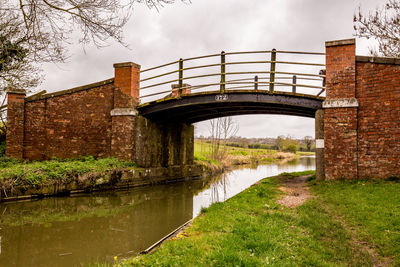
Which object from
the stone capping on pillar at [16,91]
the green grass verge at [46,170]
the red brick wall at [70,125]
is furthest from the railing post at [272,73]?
the stone capping on pillar at [16,91]

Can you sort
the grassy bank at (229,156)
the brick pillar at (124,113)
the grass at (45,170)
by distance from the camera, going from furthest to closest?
the grassy bank at (229,156), the brick pillar at (124,113), the grass at (45,170)

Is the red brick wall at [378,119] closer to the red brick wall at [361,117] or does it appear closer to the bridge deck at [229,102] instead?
the red brick wall at [361,117]

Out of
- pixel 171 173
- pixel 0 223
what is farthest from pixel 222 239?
pixel 171 173

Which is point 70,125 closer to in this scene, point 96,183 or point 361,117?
point 96,183

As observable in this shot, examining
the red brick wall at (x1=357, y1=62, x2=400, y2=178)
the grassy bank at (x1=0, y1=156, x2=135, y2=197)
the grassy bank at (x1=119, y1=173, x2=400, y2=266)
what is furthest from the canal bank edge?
the red brick wall at (x1=357, y1=62, x2=400, y2=178)

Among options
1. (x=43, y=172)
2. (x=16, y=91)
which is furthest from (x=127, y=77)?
(x=43, y=172)

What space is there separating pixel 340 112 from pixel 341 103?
300mm

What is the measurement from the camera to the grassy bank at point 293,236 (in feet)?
Result: 10.9

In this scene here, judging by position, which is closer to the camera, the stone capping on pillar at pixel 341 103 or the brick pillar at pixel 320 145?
the stone capping on pillar at pixel 341 103

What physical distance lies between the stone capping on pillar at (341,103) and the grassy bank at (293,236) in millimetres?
3324

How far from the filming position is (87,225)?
20.8 ft

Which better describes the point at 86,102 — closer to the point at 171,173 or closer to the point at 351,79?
the point at 171,173

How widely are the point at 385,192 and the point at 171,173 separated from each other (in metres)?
9.91

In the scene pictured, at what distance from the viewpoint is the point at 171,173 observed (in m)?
14.3
